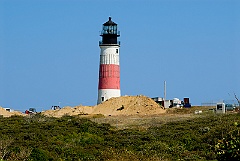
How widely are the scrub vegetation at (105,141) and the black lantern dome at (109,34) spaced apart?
24.2 meters

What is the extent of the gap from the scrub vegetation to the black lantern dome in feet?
79.2

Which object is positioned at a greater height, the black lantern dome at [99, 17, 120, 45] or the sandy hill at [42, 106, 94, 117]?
the black lantern dome at [99, 17, 120, 45]

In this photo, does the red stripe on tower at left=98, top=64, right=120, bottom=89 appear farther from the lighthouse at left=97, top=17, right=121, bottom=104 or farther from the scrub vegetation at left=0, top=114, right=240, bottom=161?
the scrub vegetation at left=0, top=114, right=240, bottom=161

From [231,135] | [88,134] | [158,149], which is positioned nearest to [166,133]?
[88,134]

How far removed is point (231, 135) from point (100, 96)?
48.6m

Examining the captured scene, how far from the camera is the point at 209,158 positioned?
23.2 meters

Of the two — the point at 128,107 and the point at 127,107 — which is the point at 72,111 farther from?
the point at 128,107

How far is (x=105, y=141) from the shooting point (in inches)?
1177

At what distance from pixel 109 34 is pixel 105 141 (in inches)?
1356

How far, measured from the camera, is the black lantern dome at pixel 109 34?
6312 cm

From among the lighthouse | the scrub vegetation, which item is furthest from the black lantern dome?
the scrub vegetation

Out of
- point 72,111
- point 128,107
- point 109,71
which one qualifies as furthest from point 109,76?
point 72,111

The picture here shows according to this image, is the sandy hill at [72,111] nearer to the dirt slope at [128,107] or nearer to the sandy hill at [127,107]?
the sandy hill at [127,107]

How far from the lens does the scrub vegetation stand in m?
23.4
